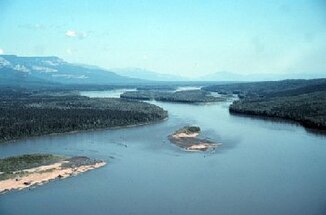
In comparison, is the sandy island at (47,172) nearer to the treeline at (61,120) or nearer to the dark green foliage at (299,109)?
the treeline at (61,120)

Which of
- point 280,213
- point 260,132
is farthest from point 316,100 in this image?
point 280,213

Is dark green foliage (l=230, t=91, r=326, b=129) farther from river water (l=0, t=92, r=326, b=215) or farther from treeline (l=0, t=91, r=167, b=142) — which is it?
treeline (l=0, t=91, r=167, b=142)

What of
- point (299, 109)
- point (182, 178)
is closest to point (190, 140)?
point (182, 178)

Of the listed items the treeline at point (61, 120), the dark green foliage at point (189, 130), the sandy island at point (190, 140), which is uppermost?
the treeline at point (61, 120)

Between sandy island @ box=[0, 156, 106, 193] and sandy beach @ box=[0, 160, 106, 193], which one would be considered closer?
sandy beach @ box=[0, 160, 106, 193]

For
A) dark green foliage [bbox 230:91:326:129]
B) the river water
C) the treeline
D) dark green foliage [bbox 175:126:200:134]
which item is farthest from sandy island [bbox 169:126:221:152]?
dark green foliage [bbox 230:91:326:129]

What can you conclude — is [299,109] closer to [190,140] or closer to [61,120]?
[190,140]

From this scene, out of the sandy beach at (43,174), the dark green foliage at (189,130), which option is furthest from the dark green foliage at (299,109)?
the sandy beach at (43,174)
